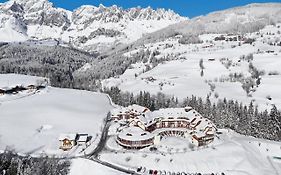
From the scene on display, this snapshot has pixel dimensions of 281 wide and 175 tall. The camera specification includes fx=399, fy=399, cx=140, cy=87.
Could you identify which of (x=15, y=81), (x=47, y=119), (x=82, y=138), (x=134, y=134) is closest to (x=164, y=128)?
(x=134, y=134)

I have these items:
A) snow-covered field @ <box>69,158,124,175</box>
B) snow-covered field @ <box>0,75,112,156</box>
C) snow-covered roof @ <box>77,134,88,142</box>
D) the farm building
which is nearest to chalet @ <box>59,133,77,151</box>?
snow-covered field @ <box>0,75,112,156</box>

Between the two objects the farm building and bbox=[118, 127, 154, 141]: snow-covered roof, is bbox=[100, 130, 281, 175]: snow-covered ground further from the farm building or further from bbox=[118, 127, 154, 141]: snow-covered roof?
bbox=[118, 127, 154, 141]: snow-covered roof

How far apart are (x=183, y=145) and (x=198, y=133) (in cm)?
479

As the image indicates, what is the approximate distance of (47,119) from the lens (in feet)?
353

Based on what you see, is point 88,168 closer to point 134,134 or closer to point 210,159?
point 134,134

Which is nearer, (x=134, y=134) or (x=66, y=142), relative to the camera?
(x=66, y=142)

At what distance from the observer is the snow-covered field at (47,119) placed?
3561 inches

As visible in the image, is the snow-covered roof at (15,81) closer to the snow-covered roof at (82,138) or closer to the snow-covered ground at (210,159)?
the snow-covered roof at (82,138)

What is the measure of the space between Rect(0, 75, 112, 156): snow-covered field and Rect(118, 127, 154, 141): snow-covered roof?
23.9ft

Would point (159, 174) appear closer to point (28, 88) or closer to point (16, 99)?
point (16, 99)

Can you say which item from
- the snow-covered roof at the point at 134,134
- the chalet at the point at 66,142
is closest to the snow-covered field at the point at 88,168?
the chalet at the point at 66,142

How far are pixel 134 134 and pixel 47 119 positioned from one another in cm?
3087

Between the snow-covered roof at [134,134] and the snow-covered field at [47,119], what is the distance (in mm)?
7290

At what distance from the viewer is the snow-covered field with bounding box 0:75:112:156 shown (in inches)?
3561
